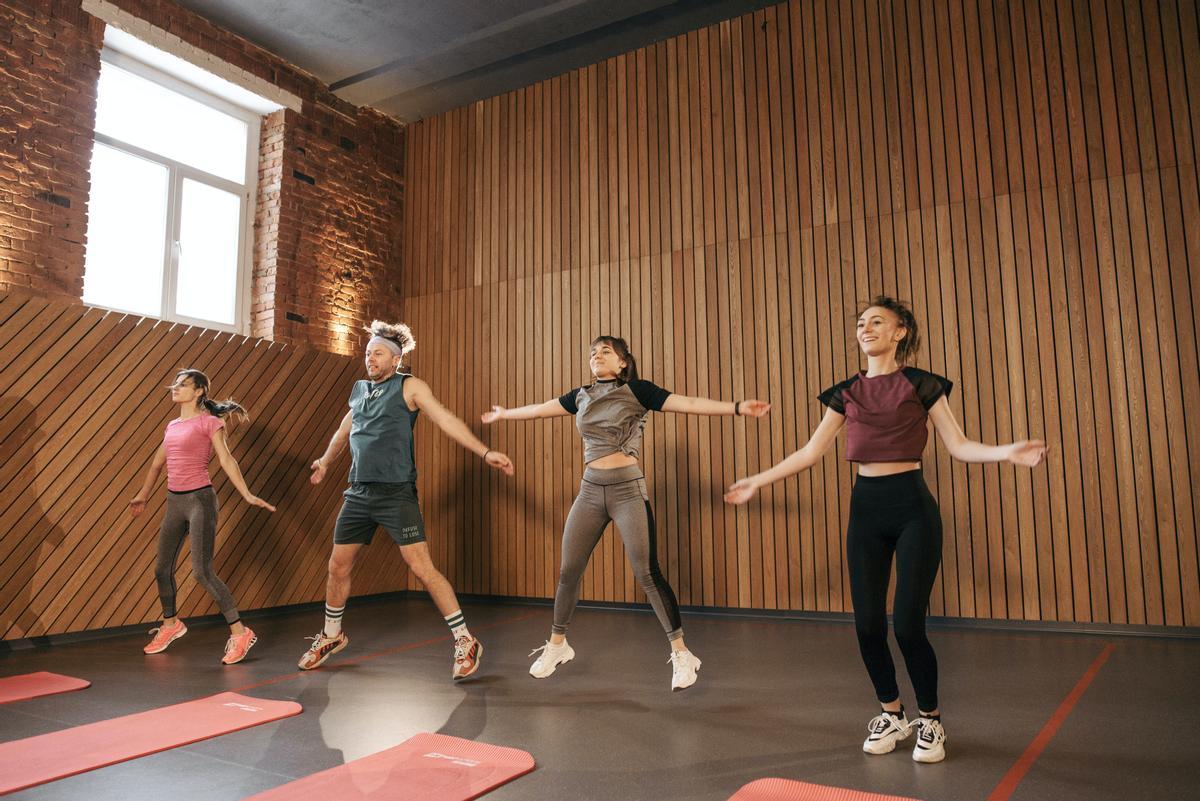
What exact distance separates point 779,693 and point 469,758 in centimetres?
160

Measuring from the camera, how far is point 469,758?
106 inches

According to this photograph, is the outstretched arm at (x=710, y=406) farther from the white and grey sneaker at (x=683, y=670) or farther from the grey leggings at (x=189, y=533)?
the grey leggings at (x=189, y=533)

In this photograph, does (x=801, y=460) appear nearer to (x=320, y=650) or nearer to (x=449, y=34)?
(x=320, y=650)

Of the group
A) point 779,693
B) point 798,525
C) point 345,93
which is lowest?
point 779,693

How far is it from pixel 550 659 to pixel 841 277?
3.57 m

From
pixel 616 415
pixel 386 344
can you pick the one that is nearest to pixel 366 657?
pixel 386 344

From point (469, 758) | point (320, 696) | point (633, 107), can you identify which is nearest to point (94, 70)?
point (633, 107)

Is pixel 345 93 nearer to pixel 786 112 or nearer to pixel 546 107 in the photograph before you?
pixel 546 107

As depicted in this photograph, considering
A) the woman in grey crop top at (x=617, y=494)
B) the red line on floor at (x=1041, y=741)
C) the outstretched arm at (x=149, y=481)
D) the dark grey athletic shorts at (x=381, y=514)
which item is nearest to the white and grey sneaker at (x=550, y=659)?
the woman in grey crop top at (x=617, y=494)

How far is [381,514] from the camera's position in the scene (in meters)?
4.18

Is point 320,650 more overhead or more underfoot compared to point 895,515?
more underfoot

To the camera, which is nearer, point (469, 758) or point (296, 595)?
point (469, 758)

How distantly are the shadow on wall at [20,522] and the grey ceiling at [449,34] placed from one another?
12.0ft

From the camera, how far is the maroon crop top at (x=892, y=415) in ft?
9.15
